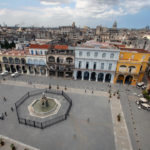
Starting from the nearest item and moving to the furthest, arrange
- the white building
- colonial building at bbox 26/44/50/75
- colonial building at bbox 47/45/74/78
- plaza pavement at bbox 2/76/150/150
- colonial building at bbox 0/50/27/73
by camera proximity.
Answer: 1. plaza pavement at bbox 2/76/150/150
2. the white building
3. colonial building at bbox 47/45/74/78
4. colonial building at bbox 26/44/50/75
5. colonial building at bbox 0/50/27/73

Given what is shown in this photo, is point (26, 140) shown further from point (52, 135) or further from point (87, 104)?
point (87, 104)

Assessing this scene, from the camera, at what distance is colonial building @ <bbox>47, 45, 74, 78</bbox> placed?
4533 centimetres

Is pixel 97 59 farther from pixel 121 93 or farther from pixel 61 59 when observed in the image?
pixel 121 93

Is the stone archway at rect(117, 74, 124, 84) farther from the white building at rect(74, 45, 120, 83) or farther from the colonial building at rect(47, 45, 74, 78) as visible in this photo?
the colonial building at rect(47, 45, 74, 78)

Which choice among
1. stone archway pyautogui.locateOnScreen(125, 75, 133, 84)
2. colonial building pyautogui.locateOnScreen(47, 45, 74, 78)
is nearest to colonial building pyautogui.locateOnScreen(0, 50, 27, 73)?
colonial building pyautogui.locateOnScreen(47, 45, 74, 78)

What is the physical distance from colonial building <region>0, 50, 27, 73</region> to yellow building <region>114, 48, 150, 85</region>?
39994mm

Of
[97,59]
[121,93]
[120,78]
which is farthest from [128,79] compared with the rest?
[97,59]

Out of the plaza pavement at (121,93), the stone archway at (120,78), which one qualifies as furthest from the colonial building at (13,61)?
the stone archway at (120,78)

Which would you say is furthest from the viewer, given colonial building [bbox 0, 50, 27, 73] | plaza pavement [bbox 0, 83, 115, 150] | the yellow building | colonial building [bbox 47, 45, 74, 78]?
colonial building [bbox 0, 50, 27, 73]

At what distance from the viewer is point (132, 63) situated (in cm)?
4119

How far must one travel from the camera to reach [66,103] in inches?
1256

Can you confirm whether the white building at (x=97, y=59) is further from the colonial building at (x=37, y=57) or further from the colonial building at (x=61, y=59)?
the colonial building at (x=37, y=57)

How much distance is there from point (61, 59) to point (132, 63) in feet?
88.6

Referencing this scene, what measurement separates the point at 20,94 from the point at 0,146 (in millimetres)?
18124
